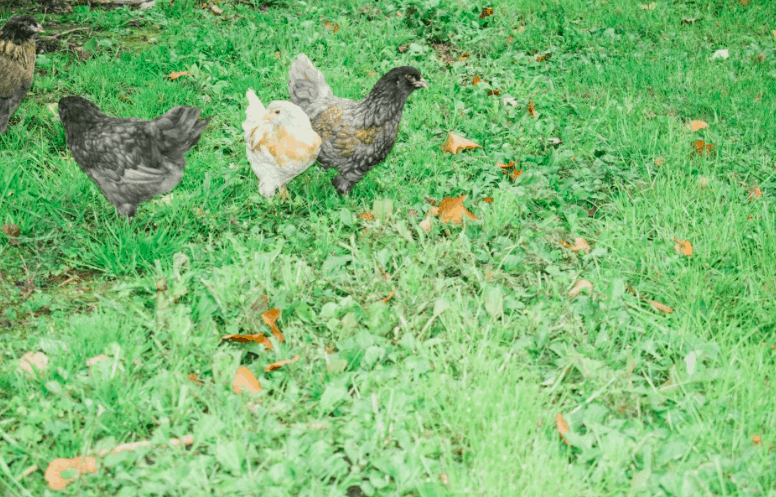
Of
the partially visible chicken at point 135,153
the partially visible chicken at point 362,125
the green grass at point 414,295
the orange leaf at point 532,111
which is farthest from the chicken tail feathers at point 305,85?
the orange leaf at point 532,111

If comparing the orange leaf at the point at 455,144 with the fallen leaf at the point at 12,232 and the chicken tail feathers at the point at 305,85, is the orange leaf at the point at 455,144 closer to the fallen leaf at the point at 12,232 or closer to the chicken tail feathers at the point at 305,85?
the chicken tail feathers at the point at 305,85

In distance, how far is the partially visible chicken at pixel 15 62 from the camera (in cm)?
442

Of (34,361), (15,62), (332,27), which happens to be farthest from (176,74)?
(34,361)

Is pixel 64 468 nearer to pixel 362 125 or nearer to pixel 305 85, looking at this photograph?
pixel 362 125

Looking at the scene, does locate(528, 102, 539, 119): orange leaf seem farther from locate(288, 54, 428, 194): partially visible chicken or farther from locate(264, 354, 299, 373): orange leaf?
locate(264, 354, 299, 373): orange leaf

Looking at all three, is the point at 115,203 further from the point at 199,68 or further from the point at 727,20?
the point at 727,20

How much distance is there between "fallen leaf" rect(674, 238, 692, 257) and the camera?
11.6ft

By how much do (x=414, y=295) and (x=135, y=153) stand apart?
180 centimetres

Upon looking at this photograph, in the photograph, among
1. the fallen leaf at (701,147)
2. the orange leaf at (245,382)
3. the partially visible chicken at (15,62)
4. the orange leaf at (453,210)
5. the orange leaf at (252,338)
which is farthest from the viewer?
the fallen leaf at (701,147)

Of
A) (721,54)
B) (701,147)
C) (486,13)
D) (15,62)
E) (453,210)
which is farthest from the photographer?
(486,13)

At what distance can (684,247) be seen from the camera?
3.56 metres

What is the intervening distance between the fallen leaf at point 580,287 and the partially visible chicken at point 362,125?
4.83 ft

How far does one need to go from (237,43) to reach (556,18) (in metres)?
3.41

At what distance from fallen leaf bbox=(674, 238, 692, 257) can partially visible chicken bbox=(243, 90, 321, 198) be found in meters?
2.16
